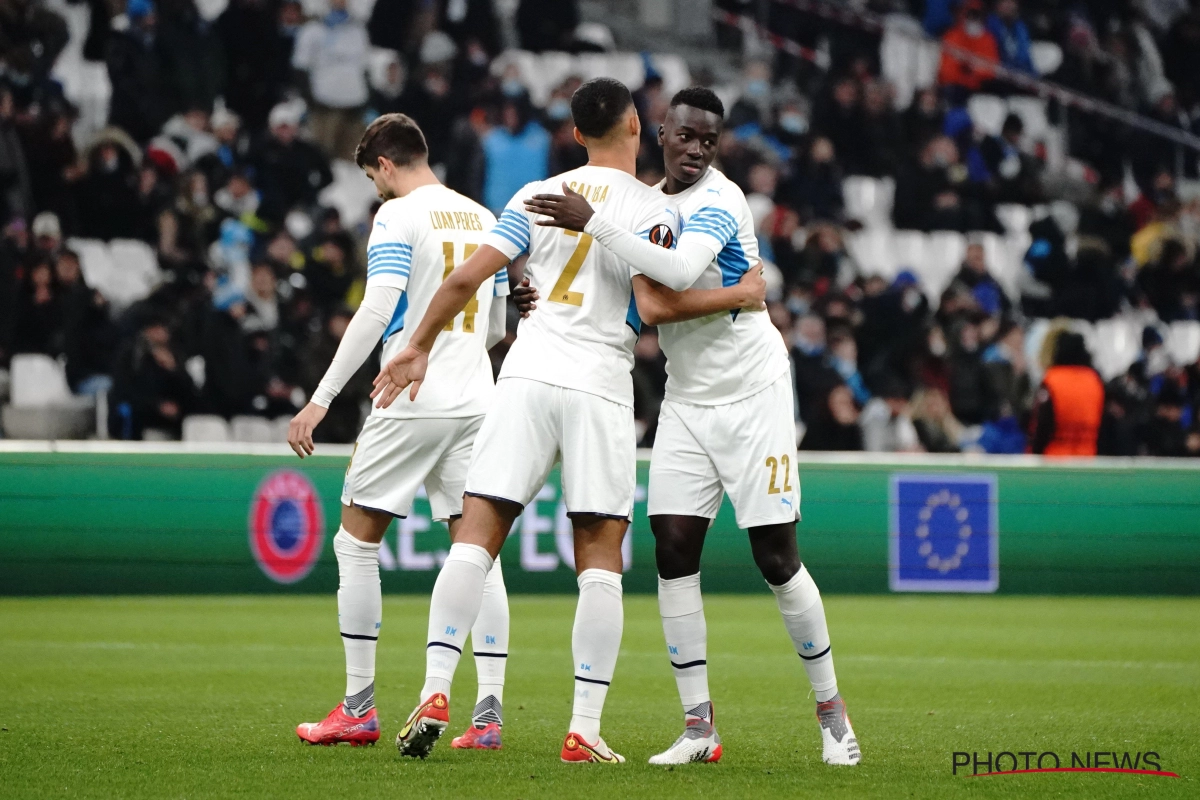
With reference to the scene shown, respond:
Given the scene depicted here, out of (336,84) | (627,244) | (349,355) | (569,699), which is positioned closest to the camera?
(627,244)

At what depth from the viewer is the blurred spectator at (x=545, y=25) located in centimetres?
1848

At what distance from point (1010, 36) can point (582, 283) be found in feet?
54.4

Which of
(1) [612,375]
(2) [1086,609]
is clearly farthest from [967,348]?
(1) [612,375]

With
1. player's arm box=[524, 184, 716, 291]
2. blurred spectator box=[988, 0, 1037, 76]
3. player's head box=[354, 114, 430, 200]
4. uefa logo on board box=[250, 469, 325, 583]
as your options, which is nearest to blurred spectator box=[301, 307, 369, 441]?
uefa logo on board box=[250, 469, 325, 583]

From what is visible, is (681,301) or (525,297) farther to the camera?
(525,297)

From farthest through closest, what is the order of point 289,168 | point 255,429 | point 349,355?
point 289,168 < point 255,429 < point 349,355

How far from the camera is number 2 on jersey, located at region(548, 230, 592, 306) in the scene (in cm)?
551

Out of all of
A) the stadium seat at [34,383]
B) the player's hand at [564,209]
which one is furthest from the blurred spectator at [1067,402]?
the player's hand at [564,209]

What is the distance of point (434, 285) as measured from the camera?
6109 mm

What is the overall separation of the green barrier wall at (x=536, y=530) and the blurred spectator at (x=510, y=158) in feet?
13.8

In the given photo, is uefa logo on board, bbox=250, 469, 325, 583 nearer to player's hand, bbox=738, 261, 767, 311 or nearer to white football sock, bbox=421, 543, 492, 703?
white football sock, bbox=421, 543, 492, 703

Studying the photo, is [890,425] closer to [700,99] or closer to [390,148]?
[390,148]

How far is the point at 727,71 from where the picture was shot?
19.8 metres
